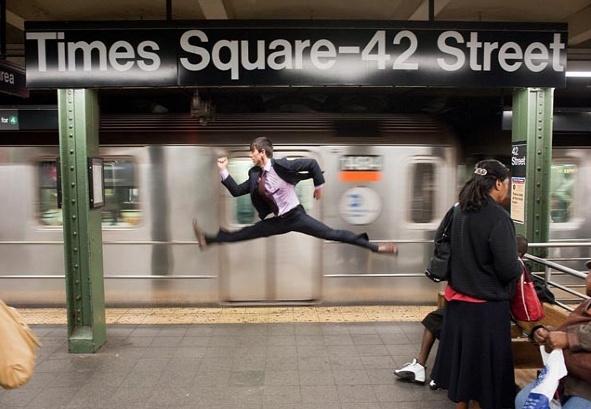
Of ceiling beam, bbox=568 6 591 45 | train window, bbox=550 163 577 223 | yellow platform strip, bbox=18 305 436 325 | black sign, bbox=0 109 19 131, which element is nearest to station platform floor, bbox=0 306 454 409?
yellow platform strip, bbox=18 305 436 325

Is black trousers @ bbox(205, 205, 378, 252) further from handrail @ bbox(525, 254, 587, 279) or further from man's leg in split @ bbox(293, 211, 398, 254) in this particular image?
handrail @ bbox(525, 254, 587, 279)

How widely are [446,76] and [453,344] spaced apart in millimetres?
1981

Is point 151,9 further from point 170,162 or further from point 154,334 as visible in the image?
point 154,334

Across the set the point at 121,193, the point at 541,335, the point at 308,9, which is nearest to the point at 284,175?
the point at 541,335

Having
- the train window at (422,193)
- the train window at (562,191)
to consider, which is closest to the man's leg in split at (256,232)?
the train window at (422,193)

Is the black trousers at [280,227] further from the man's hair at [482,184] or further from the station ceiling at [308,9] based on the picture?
the station ceiling at [308,9]

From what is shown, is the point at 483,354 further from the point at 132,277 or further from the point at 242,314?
the point at 132,277

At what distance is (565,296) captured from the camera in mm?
6328

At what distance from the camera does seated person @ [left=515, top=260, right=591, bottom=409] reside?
2.25m

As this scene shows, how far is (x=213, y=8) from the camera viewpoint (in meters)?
4.34

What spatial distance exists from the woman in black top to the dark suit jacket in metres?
0.88

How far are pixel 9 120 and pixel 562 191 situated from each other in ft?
22.0

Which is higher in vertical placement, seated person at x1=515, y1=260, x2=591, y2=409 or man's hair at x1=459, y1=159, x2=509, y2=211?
man's hair at x1=459, y1=159, x2=509, y2=211

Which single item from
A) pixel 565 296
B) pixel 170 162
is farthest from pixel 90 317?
pixel 565 296
